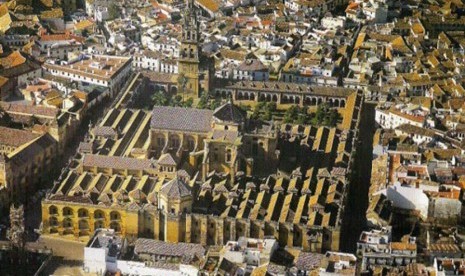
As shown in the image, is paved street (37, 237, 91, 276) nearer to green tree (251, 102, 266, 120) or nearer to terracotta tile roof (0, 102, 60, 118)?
terracotta tile roof (0, 102, 60, 118)

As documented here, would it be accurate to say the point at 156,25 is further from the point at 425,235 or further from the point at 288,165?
the point at 425,235

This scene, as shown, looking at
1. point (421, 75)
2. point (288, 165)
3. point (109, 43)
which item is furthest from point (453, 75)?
point (109, 43)

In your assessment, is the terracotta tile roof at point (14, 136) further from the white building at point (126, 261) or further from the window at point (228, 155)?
the white building at point (126, 261)

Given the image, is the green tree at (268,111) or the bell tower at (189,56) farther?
the bell tower at (189,56)

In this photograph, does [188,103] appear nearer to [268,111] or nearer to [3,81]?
[268,111]

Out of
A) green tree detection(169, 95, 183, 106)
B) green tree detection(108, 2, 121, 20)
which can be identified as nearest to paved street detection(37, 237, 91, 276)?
green tree detection(169, 95, 183, 106)

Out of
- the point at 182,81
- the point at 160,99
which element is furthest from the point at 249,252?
the point at 182,81

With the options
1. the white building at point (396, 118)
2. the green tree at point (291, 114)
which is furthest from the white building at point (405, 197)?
the green tree at point (291, 114)
